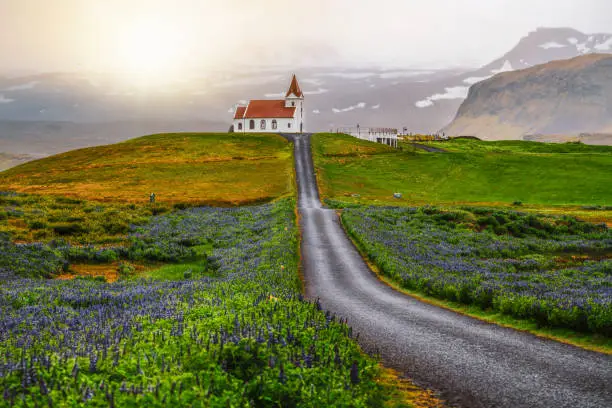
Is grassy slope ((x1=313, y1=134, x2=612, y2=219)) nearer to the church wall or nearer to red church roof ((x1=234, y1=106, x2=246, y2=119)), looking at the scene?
the church wall

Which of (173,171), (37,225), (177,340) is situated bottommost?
(37,225)

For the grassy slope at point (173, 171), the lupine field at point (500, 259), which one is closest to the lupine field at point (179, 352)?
the lupine field at point (500, 259)

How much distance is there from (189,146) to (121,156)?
16823 millimetres

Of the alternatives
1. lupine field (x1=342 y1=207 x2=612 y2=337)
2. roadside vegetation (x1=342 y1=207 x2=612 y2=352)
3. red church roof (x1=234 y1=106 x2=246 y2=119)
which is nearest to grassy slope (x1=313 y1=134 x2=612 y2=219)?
lupine field (x1=342 y1=207 x2=612 y2=337)

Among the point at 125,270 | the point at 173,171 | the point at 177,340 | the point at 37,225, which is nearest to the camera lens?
the point at 177,340

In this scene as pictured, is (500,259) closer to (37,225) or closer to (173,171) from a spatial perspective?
(37,225)

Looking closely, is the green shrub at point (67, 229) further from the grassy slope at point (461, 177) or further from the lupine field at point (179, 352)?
the grassy slope at point (461, 177)

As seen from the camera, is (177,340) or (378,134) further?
(378,134)

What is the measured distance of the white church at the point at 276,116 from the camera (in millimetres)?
156500

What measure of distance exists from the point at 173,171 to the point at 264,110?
67.1 m

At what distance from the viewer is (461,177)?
3593 inches

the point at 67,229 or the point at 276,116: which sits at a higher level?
the point at 276,116

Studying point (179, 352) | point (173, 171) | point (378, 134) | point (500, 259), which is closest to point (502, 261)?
point (500, 259)

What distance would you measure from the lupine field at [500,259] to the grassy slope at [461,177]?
16.1 m
